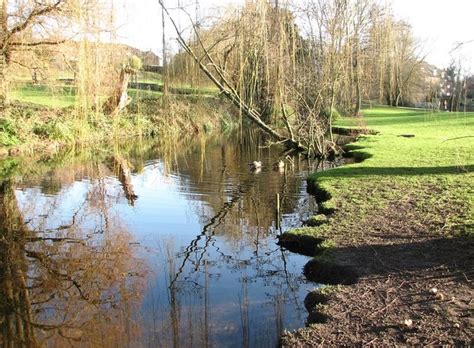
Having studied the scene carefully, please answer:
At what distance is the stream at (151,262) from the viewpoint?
5.08 metres

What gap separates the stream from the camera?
16.7 feet

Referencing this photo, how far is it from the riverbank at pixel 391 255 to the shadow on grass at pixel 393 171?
23mm

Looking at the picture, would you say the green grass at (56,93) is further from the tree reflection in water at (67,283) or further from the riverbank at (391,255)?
the riverbank at (391,255)

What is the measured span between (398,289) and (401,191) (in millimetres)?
4624

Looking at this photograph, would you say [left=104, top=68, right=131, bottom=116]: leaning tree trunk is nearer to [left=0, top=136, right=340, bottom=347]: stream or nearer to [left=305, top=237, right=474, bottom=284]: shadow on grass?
[left=0, top=136, right=340, bottom=347]: stream

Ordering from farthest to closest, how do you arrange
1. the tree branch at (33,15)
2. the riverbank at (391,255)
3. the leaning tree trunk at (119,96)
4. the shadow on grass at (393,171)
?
the tree branch at (33,15), the shadow on grass at (393,171), the leaning tree trunk at (119,96), the riverbank at (391,255)

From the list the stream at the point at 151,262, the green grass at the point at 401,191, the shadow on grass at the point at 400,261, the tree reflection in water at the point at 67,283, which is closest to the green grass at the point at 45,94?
the stream at the point at 151,262

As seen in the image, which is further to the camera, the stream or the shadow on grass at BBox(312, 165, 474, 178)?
the shadow on grass at BBox(312, 165, 474, 178)

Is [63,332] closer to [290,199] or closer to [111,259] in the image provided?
[111,259]

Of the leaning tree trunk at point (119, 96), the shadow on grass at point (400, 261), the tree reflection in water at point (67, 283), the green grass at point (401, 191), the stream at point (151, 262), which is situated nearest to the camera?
the tree reflection in water at point (67, 283)

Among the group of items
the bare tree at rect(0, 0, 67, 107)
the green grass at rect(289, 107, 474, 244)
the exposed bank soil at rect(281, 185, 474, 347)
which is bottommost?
the exposed bank soil at rect(281, 185, 474, 347)

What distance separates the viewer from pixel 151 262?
715cm

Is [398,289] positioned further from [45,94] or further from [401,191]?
[45,94]

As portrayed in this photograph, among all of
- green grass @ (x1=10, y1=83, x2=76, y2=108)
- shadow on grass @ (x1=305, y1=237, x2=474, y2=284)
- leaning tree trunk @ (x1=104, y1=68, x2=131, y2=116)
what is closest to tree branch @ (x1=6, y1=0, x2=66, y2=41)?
green grass @ (x1=10, y1=83, x2=76, y2=108)
